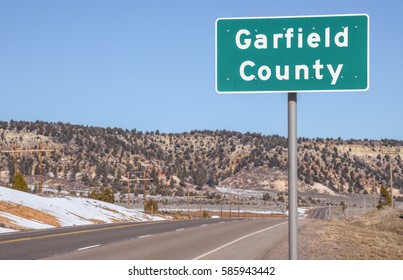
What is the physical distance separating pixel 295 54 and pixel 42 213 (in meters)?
31.3

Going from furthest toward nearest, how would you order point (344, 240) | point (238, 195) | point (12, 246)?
1. point (238, 195)
2. point (344, 240)
3. point (12, 246)

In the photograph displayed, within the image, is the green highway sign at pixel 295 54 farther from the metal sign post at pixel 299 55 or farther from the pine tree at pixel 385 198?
the pine tree at pixel 385 198

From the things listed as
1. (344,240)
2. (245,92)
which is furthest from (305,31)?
(344,240)

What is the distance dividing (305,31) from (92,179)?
388 ft

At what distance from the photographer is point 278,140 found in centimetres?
15662

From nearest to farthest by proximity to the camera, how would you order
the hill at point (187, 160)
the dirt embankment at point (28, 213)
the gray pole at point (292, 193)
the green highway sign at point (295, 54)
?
the gray pole at point (292, 193) → the green highway sign at point (295, 54) → the dirt embankment at point (28, 213) → the hill at point (187, 160)

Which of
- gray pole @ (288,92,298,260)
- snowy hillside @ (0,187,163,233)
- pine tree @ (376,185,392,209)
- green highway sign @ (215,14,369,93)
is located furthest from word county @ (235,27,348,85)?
pine tree @ (376,185,392,209)

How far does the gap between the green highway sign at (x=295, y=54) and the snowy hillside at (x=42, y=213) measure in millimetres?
21549

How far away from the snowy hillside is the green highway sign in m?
21.5

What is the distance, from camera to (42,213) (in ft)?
119

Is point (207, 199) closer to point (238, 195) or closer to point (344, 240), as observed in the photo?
point (238, 195)

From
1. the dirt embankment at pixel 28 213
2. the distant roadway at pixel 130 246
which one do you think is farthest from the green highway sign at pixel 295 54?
the dirt embankment at pixel 28 213

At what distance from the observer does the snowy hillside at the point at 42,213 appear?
3116 centimetres
